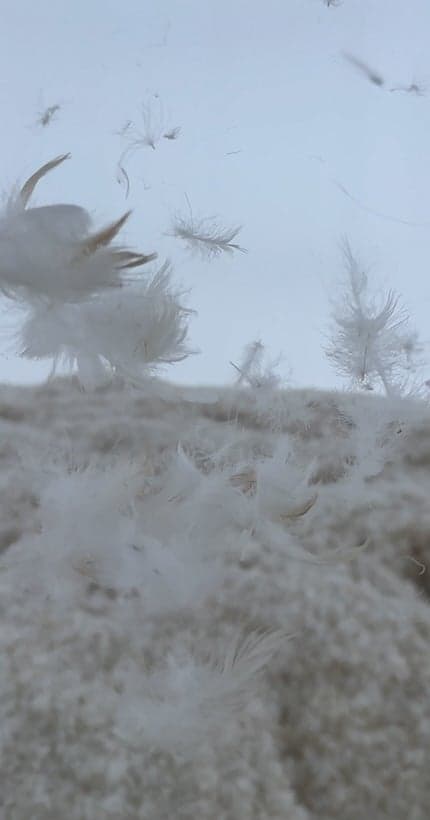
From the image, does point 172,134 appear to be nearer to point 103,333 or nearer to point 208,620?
point 103,333

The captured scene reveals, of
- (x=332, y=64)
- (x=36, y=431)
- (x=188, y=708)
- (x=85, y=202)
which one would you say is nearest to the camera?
(x=188, y=708)

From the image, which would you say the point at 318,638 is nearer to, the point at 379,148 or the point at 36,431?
the point at 36,431

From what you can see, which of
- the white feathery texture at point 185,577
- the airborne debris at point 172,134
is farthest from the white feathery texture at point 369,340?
the airborne debris at point 172,134

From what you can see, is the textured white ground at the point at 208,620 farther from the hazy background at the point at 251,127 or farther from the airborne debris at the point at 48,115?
the airborne debris at the point at 48,115

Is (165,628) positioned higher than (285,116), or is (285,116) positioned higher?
(285,116)

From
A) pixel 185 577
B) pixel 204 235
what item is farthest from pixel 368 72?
pixel 185 577

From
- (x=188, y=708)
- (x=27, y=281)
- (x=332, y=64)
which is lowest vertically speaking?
(x=188, y=708)

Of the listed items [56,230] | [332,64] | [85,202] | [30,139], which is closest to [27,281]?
[56,230]
